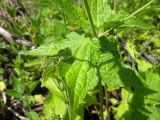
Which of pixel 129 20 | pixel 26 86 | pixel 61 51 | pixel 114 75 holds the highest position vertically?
pixel 129 20

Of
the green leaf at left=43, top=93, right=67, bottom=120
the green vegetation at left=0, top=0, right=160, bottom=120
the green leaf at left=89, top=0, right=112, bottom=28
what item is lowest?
the green leaf at left=43, top=93, right=67, bottom=120

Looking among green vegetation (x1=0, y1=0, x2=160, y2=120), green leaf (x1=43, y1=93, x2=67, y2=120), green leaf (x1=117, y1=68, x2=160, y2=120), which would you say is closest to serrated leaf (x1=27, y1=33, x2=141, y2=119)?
green vegetation (x1=0, y1=0, x2=160, y2=120)

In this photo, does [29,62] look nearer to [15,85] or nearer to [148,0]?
[15,85]

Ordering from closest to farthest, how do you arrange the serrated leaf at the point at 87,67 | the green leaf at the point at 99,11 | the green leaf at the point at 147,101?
the serrated leaf at the point at 87,67 < the green leaf at the point at 99,11 < the green leaf at the point at 147,101

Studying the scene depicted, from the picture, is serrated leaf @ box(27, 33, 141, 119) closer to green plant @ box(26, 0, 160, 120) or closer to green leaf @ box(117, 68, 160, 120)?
green plant @ box(26, 0, 160, 120)

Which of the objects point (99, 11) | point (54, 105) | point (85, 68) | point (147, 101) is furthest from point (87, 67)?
point (54, 105)

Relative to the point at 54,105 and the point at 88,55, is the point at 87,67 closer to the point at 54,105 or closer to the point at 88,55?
the point at 88,55

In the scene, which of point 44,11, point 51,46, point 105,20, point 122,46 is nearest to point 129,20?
point 105,20

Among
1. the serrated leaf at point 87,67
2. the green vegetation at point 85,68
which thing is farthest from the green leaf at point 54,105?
the serrated leaf at point 87,67

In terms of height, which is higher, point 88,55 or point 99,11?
point 99,11

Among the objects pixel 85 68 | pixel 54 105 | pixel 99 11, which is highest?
pixel 99 11

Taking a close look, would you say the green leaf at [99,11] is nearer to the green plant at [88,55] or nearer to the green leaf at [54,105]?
the green plant at [88,55]
